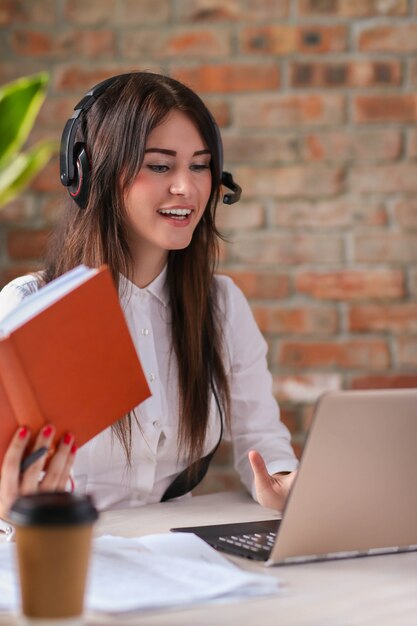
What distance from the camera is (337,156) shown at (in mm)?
2336

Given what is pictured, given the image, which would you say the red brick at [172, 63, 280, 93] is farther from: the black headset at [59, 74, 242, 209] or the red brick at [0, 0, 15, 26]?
the black headset at [59, 74, 242, 209]

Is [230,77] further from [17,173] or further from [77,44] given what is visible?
[17,173]

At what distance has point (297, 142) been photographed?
92.0 inches

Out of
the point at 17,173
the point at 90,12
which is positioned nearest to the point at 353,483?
the point at 17,173

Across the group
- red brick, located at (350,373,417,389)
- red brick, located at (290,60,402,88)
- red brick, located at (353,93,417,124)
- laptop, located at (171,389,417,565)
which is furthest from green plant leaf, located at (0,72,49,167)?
laptop, located at (171,389,417,565)

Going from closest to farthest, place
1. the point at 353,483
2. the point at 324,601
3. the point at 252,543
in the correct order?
the point at 324,601
the point at 353,483
the point at 252,543

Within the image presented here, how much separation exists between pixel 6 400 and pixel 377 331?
4.76ft

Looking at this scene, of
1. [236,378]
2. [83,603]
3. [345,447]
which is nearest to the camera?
[83,603]

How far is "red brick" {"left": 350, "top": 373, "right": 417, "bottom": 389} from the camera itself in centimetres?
235

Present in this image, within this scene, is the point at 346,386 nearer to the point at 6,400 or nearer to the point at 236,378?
the point at 236,378

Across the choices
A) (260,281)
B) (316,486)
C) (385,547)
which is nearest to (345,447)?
(316,486)

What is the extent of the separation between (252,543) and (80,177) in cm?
74

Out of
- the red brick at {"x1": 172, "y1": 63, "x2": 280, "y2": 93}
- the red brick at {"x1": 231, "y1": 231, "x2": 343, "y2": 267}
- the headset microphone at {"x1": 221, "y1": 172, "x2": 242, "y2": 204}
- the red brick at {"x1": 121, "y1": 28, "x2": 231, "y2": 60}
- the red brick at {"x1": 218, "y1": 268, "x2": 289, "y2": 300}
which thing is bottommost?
the red brick at {"x1": 218, "y1": 268, "x2": 289, "y2": 300}

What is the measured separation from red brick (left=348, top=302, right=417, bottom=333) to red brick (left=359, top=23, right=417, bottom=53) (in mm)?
654
